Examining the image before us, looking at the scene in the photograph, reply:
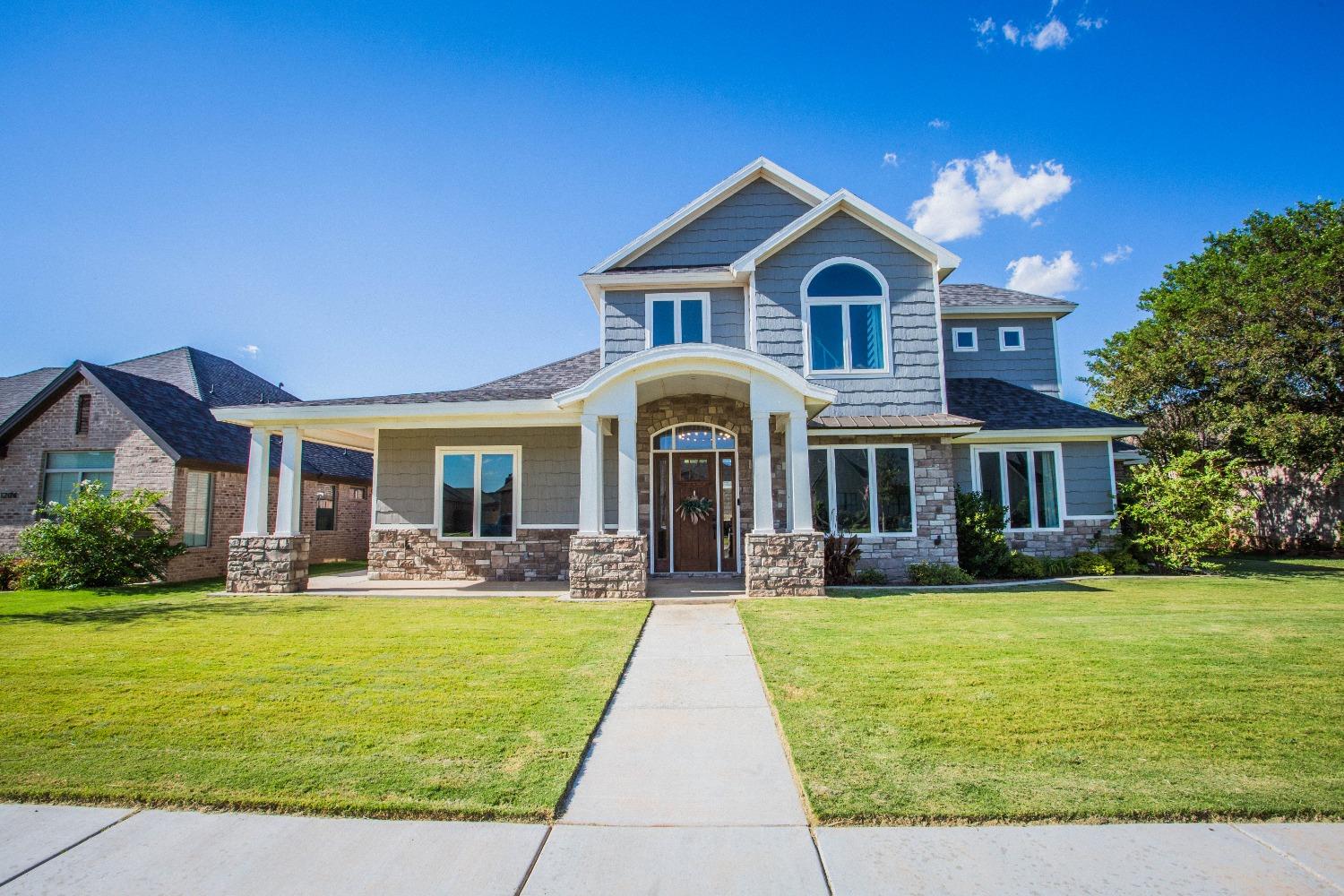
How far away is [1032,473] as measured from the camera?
1302 centimetres

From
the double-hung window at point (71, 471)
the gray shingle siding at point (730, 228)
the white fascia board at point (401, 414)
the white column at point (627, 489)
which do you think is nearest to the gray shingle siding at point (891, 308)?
the gray shingle siding at point (730, 228)

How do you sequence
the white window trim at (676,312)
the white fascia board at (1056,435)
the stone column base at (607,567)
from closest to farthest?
the stone column base at (607,567) → the white window trim at (676,312) → the white fascia board at (1056,435)

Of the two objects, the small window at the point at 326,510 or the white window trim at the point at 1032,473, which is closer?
the white window trim at the point at 1032,473

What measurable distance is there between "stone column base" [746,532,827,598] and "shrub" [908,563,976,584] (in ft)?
9.02

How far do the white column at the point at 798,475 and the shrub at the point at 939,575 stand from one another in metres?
2.93

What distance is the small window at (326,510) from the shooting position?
17375 millimetres

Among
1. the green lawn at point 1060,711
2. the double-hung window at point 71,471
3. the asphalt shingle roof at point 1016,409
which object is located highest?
the asphalt shingle roof at point 1016,409

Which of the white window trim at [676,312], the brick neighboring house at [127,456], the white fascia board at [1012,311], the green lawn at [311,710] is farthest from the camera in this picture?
the white fascia board at [1012,311]

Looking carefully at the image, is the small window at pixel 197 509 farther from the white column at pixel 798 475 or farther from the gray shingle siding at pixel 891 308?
the white column at pixel 798 475

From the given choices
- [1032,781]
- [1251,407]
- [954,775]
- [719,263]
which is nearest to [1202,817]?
[1032,781]

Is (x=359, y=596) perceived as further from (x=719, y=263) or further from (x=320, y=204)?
(x=719, y=263)

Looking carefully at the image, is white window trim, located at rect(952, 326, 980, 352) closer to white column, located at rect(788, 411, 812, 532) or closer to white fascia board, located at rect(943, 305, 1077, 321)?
white fascia board, located at rect(943, 305, 1077, 321)

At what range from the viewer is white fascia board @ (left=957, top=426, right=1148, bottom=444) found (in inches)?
496

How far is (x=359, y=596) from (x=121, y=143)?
7.55m
